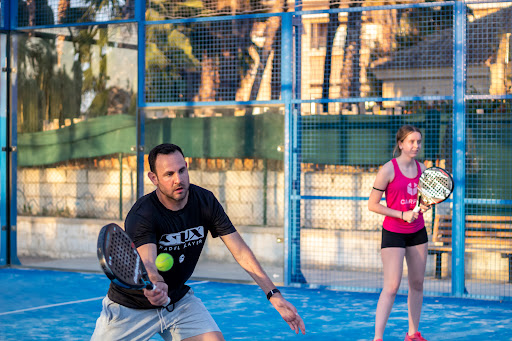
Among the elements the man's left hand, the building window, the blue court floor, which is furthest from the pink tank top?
the building window

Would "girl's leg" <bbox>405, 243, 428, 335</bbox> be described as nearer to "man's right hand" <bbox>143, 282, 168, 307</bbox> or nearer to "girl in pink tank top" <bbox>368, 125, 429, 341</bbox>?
"girl in pink tank top" <bbox>368, 125, 429, 341</bbox>

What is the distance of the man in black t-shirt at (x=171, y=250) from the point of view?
412 centimetres

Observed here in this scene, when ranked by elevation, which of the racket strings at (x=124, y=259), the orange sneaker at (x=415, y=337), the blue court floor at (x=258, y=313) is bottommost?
the blue court floor at (x=258, y=313)

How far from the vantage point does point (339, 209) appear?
11516 millimetres

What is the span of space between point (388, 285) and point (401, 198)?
2.32 feet

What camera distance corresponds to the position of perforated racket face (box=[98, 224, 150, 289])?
356cm

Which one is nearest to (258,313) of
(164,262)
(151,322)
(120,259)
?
(151,322)

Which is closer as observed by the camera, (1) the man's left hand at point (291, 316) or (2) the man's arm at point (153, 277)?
(2) the man's arm at point (153, 277)

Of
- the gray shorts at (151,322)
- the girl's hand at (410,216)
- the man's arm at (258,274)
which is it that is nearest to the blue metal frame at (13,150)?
the girl's hand at (410,216)

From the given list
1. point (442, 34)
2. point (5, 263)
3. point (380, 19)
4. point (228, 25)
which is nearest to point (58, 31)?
point (228, 25)

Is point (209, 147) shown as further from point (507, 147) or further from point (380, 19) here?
point (507, 147)

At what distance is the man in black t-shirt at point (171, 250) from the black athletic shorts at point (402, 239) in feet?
7.06

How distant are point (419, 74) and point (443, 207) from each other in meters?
2.11

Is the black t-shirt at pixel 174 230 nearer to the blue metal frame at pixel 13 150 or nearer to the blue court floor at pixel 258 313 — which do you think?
the blue court floor at pixel 258 313
